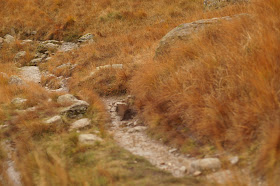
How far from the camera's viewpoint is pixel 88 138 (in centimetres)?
361

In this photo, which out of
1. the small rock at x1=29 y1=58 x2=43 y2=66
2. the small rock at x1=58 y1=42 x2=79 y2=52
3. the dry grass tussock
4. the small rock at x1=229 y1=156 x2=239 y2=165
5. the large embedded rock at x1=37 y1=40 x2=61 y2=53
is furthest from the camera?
the small rock at x1=58 y1=42 x2=79 y2=52

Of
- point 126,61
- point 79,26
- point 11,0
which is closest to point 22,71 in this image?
point 126,61

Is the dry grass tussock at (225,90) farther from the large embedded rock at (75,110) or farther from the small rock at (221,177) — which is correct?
the large embedded rock at (75,110)

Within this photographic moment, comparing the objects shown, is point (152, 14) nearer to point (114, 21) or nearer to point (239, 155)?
point (114, 21)

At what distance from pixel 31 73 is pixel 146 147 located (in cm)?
733

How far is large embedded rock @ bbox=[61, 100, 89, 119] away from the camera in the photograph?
4605 mm

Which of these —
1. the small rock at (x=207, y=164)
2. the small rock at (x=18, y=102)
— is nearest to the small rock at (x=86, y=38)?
the small rock at (x=18, y=102)

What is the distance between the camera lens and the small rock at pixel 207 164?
264cm

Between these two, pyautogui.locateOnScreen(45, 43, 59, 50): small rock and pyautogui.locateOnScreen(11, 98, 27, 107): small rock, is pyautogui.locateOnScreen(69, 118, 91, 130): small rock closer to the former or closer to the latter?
pyautogui.locateOnScreen(11, 98, 27, 107): small rock

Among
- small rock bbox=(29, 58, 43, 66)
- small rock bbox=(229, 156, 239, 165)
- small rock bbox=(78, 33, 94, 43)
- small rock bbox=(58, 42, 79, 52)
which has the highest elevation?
small rock bbox=(229, 156, 239, 165)

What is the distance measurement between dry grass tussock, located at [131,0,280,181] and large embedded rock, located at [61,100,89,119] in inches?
37.1

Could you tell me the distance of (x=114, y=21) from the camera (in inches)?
555

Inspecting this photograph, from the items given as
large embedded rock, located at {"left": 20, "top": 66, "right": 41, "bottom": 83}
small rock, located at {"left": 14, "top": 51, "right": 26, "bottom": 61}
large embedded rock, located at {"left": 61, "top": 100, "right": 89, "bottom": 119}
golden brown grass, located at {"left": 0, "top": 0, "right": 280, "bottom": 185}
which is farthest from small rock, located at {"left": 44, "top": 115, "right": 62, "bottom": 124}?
small rock, located at {"left": 14, "top": 51, "right": 26, "bottom": 61}

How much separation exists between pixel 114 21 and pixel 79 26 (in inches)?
76.4
